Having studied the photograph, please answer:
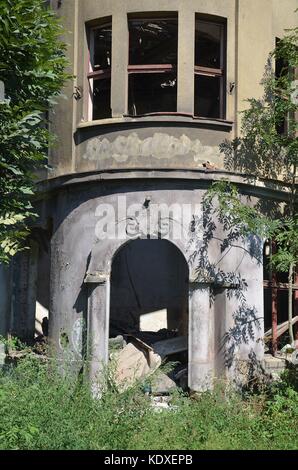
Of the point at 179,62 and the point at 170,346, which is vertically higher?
the point at 179,62

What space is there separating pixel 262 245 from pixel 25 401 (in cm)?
554

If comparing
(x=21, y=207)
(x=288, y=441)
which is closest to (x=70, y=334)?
(x=21, y=207)

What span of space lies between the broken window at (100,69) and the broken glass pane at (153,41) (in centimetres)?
50

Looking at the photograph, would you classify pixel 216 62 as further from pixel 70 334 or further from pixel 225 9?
pixel 70 334

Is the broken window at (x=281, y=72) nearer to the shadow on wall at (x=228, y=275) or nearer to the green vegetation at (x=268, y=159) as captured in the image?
the green vegetation at (x=268, y=159)

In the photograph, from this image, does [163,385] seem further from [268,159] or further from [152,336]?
[268,159]

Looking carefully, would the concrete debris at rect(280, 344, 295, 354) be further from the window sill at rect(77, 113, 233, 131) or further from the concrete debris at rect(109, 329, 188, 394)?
the window sill at rect(77, 113, 233, 131)

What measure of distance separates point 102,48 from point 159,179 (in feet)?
10.7

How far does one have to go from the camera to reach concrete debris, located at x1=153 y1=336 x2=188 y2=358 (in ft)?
43.2

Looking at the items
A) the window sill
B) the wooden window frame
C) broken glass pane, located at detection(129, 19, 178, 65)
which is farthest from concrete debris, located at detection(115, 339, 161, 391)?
broken glass pane, located at detection(129, 19, 178, 65)

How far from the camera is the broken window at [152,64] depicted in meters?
12.8

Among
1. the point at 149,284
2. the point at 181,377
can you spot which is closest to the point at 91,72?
the point at 181,377

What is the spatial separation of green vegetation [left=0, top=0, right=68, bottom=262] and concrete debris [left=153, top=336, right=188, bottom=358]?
3972 mm

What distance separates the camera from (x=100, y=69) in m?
13.7
